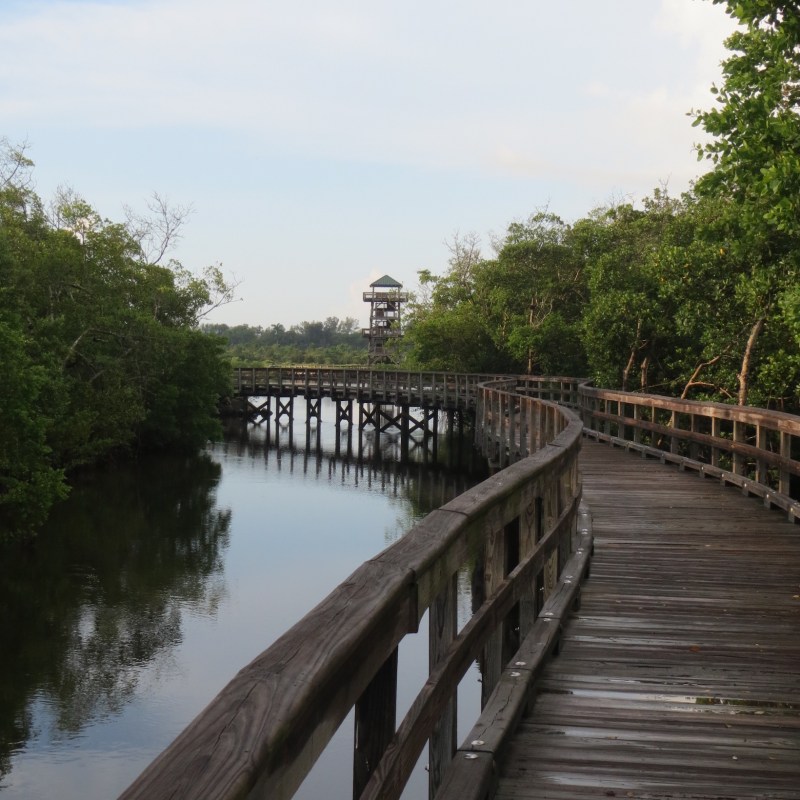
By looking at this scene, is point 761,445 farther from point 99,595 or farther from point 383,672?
point 99,595

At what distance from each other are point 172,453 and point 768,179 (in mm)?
30985

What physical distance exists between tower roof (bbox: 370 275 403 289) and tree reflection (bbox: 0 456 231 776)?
6401 cm

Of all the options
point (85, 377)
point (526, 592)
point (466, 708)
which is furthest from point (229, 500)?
point (526, 592)

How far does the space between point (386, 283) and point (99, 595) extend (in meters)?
75.7

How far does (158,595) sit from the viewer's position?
19297 millimetres

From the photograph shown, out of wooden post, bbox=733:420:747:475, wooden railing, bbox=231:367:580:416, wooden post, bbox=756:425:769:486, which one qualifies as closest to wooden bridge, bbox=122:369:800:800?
wooden post, bbox=756:425:769:486

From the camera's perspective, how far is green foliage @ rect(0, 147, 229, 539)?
21141mm

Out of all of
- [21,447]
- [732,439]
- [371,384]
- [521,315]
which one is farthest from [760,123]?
[371,384]

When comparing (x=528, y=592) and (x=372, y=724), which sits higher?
(x=372, y=724)

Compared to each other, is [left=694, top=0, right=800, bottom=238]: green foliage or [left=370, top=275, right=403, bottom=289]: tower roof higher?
[left=370, top=275, right=403, bottom=289]: tower roof

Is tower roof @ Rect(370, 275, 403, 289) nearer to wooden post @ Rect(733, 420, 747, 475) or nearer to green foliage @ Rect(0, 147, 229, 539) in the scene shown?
green foliage @ Rect(0, 147, 229, 539)

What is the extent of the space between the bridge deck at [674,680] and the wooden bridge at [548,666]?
0.01m

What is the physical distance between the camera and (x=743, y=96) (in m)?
13.5

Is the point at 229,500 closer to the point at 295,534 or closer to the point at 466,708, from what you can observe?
the point at 295,534
